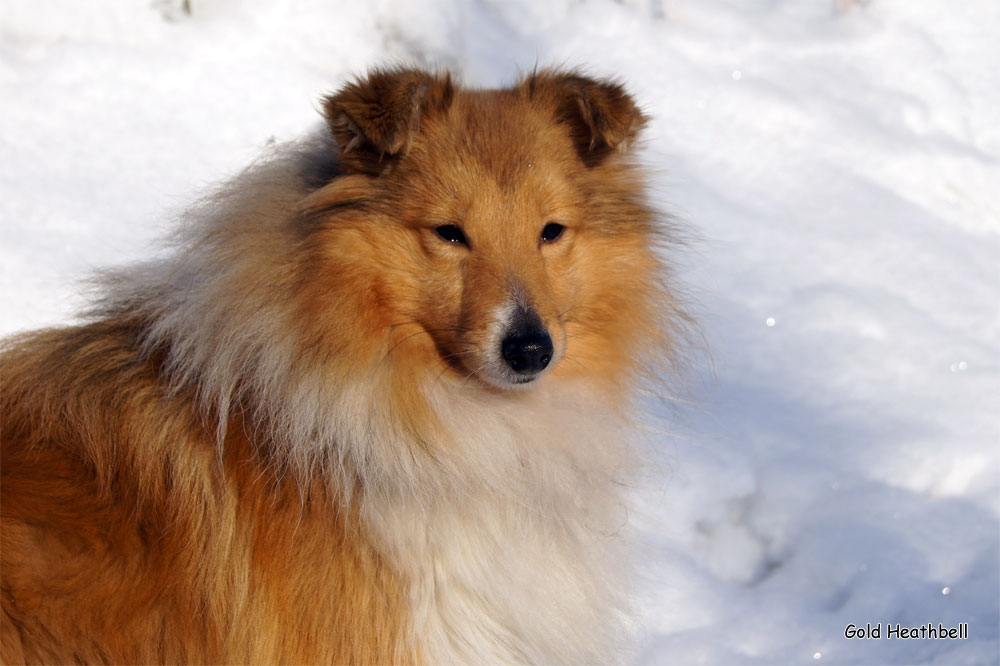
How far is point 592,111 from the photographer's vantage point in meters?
2.78

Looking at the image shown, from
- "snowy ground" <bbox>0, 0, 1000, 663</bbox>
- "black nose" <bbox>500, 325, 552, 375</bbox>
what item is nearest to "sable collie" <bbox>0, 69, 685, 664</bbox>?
"black nose" <bbox>500, 325, 552, 375</bbox>

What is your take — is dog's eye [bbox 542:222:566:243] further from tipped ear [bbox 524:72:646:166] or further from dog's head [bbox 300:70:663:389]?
tipped ear [bbox 524:72:646:166]

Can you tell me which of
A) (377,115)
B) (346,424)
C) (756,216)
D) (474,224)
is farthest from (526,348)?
(756,216)

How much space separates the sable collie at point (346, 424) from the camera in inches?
101

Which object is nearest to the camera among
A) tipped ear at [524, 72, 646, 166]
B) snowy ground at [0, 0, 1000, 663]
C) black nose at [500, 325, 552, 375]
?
black nose at [500, 325, 552, 375]

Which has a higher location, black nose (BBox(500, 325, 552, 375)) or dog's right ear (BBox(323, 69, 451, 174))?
dog's right ear (BBox(323, 69, 451, 174))

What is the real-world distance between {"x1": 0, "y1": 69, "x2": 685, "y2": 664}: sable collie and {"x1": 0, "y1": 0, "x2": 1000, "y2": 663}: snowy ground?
0.78 m

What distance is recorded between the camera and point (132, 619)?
8.27 feet

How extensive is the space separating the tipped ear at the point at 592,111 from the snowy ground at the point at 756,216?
61 cm

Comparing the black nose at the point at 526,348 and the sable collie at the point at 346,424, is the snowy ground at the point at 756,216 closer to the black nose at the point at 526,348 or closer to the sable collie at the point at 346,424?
the sable collie at the point at 346,424

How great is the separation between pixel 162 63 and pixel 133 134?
0.52 meters

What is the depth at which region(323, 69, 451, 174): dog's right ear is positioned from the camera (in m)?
2.58

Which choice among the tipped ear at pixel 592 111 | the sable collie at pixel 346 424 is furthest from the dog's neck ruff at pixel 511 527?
the tipped ear at pixel 592 111

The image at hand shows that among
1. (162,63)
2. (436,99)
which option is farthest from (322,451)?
(162,63)
